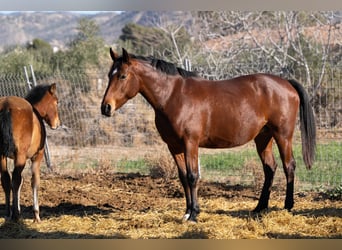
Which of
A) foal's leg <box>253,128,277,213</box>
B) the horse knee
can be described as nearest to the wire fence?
foal's leg <box>253,128,277,213</box>

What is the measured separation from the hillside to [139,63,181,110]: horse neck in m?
41.3

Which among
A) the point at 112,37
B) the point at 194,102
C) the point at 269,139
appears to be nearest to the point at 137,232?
the point at 194,102

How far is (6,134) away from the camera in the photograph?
5.57 meters

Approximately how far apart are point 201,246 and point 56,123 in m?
2.39

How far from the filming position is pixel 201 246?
4930 millimetres

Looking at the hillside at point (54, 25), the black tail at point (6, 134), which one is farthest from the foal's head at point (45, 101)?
the hillside at point (54, 25)

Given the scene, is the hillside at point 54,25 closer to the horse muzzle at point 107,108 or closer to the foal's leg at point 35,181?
the foal's leg at point 35,181

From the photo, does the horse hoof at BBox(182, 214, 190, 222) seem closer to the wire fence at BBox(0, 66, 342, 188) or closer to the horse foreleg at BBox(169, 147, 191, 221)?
the horse foreleg at BBox(169, 147, 191, 221)

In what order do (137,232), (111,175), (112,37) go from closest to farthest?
(137,232), (111,175), (112,37)

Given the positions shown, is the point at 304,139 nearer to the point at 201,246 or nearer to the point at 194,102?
the point at 194,102

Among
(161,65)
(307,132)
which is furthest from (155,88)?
(307,132)

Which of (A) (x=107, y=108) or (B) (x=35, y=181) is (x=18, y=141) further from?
(A) (x=107, y=108)

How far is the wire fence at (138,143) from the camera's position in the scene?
324 inches

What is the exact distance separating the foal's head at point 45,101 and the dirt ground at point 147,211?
112 centimetres
